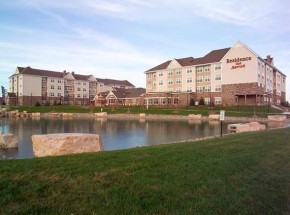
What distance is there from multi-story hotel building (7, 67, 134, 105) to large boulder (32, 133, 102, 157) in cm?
9695

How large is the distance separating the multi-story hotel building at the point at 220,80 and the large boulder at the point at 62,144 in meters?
58.2

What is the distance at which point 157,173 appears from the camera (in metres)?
6.97

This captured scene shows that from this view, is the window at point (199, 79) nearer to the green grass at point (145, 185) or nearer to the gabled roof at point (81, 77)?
the gabled roof at point (81, 77)

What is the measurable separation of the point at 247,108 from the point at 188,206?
197 feet

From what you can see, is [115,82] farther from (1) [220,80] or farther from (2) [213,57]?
(1) [220,80]

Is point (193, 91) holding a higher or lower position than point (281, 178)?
higher

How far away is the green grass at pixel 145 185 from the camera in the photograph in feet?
16.5

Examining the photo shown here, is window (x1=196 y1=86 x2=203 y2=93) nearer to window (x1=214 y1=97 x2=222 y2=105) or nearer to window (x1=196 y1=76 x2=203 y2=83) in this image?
window (x1=196 y1=76 x2=203 y2=83)

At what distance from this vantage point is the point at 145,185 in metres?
6.09

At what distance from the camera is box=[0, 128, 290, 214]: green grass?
198 inches

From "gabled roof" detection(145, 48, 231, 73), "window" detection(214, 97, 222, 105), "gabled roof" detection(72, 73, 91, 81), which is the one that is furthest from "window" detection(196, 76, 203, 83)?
"gabled roof" detection(72, 73, 91, 81)

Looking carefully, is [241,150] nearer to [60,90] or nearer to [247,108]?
[247,108]

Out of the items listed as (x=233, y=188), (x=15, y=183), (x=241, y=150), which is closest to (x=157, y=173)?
(x=233, y=188)

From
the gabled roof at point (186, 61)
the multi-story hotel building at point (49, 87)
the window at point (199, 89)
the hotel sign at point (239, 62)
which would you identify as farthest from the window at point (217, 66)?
the multi-story hotel building at point (49, 87)
